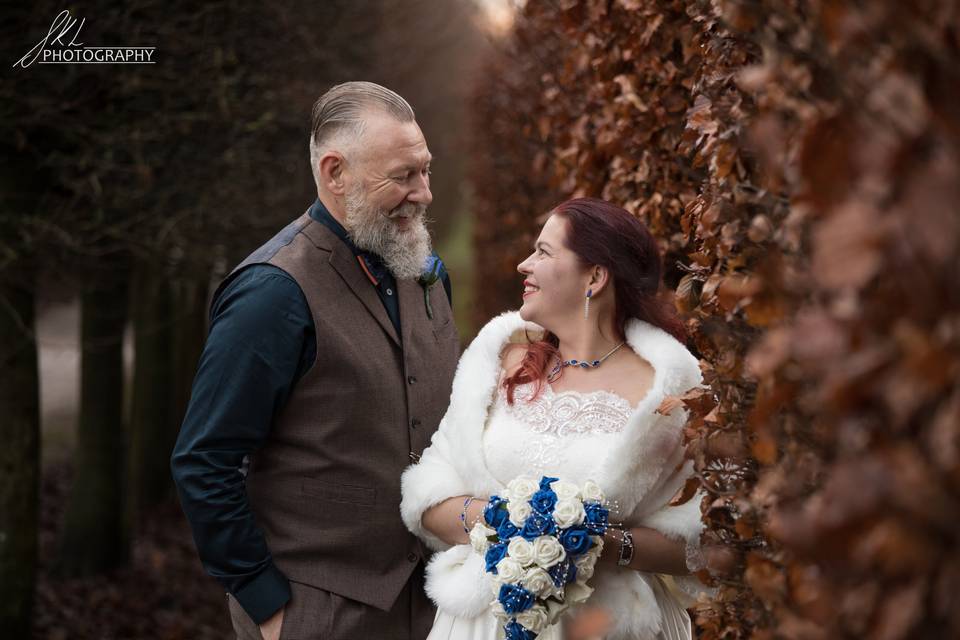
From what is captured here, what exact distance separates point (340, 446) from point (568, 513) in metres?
0.90

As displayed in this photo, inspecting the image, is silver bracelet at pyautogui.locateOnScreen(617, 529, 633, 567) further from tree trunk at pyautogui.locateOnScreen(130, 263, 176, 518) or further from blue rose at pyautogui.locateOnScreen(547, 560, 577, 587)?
tree trunk at pyautogui.locateOnScreen(130, 263, 176, 518)

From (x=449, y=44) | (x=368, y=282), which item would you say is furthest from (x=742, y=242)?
(x=449, y=44)

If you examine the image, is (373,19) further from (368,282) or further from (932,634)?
(932,634)

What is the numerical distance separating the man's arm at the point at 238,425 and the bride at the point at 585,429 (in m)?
0.52

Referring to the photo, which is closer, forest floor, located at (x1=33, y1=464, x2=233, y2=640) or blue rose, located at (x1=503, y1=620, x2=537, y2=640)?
blue rose, located at (x1=503, y1=620, x2=537, y2=640)

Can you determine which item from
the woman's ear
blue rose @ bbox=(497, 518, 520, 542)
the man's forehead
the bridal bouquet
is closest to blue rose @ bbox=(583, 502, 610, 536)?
the bridal bouquet

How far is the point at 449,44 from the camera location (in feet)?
48.8

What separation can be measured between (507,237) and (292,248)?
8056 mm

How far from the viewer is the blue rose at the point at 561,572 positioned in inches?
104

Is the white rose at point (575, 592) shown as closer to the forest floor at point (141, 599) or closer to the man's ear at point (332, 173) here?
the man's ear at point (332, 173)

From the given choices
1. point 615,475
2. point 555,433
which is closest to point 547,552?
point 615,475

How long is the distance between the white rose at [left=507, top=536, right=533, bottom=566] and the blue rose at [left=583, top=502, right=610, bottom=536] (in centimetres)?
18

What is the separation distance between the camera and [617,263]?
3053 mm
